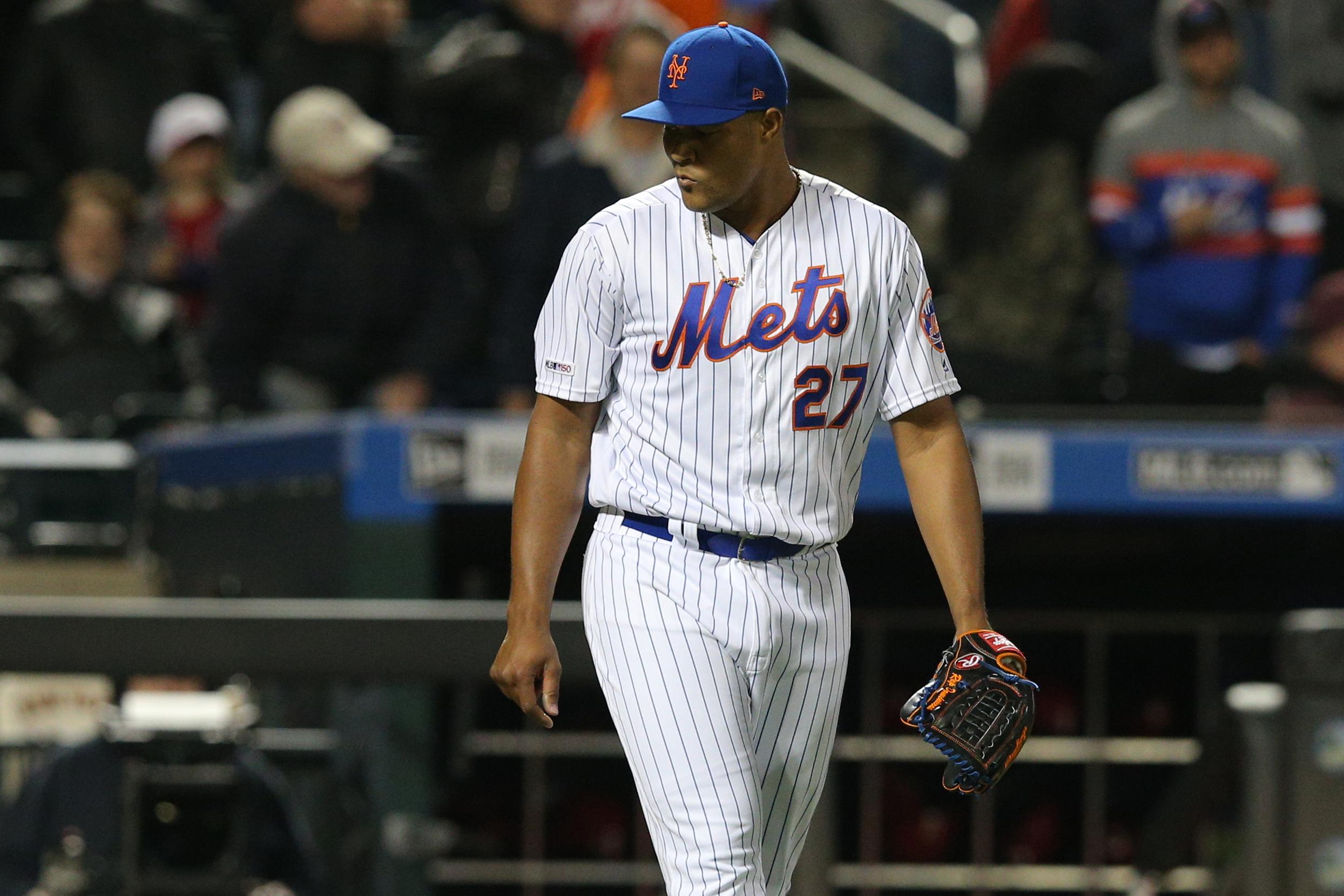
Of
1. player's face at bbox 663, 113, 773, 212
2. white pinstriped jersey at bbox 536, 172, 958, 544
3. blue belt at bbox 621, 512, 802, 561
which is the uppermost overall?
player's face at bbox 663, 113, 773, 212

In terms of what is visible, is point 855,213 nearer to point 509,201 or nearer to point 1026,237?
point 1026,237

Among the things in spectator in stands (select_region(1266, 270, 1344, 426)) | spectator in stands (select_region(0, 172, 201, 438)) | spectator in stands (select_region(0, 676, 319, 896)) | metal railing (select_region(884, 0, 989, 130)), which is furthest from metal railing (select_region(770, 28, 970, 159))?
spectator in stands (select_region(0, 676, 319, 896))

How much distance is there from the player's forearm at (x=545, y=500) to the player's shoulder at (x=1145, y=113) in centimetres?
414

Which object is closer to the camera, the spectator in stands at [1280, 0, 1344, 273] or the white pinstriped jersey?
the white pinstriped jersey

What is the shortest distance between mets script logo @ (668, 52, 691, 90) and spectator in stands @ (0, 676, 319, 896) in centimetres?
258

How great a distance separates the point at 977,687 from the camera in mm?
2986

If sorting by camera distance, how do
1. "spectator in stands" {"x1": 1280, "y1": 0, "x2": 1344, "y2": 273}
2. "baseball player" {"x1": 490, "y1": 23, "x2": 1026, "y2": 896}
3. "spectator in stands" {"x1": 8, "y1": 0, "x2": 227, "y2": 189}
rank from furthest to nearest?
1. "spectator in stands" {"x1": 1280, "y1": 0, "x2": 1344, "y2": 273}
2. "spectator in stands" {"x1": 8, "y1": 0, "x2": 227, "y2": 189}
3. "baseball player" {"x1": 490, "y1": 23, "x2": 1026, "y2": 896}

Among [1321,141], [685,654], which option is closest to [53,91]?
[1321,141]

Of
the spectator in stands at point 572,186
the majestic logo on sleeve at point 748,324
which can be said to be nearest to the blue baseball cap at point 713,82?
the majestic logo on sleeve at point 748,324

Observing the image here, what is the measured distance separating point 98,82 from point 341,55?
92cm

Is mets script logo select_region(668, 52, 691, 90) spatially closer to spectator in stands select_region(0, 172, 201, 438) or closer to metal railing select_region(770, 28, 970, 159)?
spectator in stands select_region(0, 172, 201, 438)

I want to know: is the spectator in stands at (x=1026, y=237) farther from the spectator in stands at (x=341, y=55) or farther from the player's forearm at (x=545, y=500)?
the player's forearm at (x=545, y=500)

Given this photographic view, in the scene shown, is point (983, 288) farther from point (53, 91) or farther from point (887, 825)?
point (53, 91)

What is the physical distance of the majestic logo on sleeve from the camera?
10.0 feet
